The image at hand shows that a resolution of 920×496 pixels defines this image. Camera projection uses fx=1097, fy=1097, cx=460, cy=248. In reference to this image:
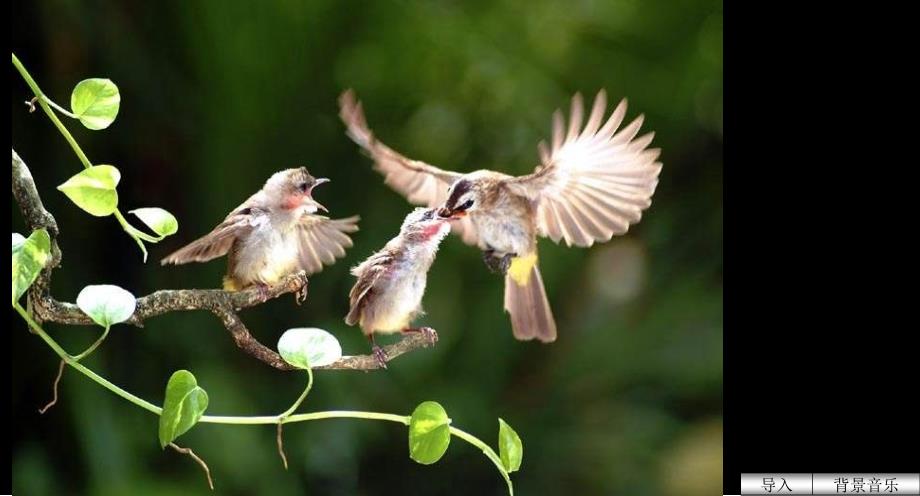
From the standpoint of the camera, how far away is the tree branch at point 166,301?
1.59 feet

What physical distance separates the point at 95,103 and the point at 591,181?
1.06ft

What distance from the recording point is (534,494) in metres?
1.23

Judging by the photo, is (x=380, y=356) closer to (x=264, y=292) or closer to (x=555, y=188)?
(x=264, y=292)

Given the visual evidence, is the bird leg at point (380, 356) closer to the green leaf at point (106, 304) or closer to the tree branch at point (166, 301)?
the tree branch at point (166, 301)

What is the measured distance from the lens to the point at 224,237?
0.62 m

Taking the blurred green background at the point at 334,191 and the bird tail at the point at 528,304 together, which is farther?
the blurred green background at the point at 334,191

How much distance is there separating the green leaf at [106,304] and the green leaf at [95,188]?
4cm
